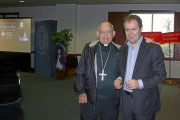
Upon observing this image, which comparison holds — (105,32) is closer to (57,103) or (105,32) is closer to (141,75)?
(141,75)

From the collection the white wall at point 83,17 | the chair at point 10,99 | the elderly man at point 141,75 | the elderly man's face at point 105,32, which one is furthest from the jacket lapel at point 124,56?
the white wall at point 83,17

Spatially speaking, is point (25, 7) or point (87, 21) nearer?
point (87, 21)

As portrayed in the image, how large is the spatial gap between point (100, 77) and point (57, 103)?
122 inches

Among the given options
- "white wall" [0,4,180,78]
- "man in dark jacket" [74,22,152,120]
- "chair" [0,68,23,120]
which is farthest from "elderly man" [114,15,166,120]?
"white wall" [0,4,180,78]

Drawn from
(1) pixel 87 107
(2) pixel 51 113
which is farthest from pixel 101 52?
(2) pixel 51 113

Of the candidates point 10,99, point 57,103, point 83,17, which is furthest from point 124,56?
point 83,17

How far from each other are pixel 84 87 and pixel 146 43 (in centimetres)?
78

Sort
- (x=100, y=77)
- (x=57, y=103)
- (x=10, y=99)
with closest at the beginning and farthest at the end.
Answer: (x=100, y=77) → (x=10, y=99) → (x=57, y=103)

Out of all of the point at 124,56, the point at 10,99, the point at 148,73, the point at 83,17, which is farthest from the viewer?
the point at 83,17

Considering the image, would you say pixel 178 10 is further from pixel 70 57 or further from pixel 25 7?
pixel 25 7

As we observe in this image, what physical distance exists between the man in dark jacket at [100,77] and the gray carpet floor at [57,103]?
6.41 ft

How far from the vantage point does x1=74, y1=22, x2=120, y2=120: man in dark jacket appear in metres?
2.04

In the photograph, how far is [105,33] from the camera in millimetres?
2053

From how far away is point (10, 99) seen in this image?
9.79ft
